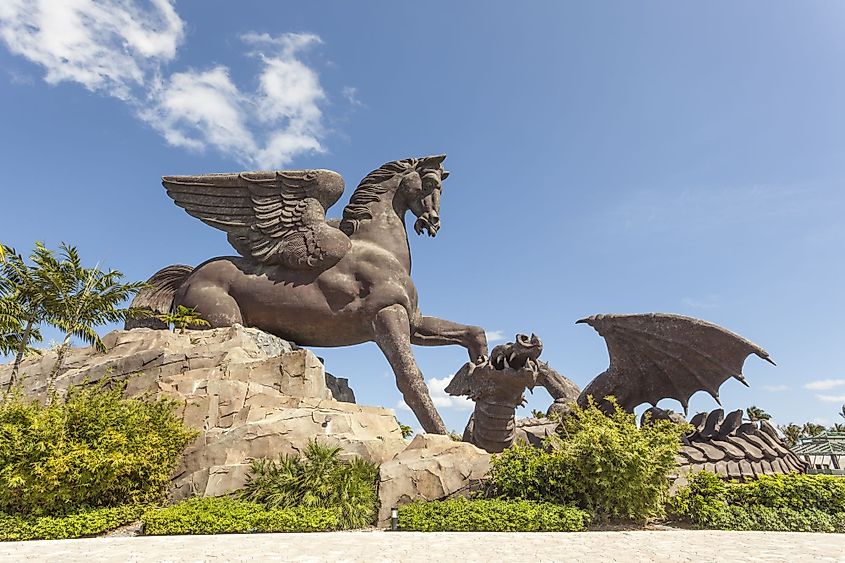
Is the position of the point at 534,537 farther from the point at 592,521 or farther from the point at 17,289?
the point at 17,289

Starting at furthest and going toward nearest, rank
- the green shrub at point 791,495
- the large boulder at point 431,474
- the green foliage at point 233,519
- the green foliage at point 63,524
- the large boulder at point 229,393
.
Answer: the large boulder at point 229,393
the green shrub at point 791,495
the large boulder at point 431,474
the green foliage at point 63,524
the green foliage at point 233,519

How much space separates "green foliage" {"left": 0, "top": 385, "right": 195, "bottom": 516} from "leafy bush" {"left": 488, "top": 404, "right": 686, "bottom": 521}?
4.67 m

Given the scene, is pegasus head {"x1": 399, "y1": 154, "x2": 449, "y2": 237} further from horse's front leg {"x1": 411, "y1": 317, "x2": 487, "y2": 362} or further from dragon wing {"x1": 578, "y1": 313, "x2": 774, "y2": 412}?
dragon wing {"x1": 578, "y1": 313, "x2": 774, "y2": 412}

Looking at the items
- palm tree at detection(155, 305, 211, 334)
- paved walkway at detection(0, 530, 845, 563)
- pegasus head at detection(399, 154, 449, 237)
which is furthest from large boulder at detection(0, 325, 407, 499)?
pegasus head at detection(399, 154, 449, 237)

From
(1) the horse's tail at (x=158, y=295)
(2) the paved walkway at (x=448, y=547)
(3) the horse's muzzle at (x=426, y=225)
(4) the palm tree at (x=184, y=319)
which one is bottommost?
(2) the paved walkway at (x=448, y=547)

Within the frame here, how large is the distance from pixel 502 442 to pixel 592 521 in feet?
7.09

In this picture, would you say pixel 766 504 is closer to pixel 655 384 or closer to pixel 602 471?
pixel 602 471

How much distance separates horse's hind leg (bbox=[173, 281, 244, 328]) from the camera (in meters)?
11.3

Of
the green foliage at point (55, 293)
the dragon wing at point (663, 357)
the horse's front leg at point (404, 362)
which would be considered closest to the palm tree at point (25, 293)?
the green foliage at point (55, 293)

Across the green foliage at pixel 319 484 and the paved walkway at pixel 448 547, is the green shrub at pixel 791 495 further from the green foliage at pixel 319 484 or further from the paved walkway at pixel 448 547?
the green foliage at pixel 319 484

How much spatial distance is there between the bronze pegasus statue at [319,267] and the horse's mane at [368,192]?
0.08 ft

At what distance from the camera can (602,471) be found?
7285 millimetres

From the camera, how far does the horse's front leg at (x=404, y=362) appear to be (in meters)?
10.6

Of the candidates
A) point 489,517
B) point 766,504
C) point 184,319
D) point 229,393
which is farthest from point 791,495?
point 184,319
